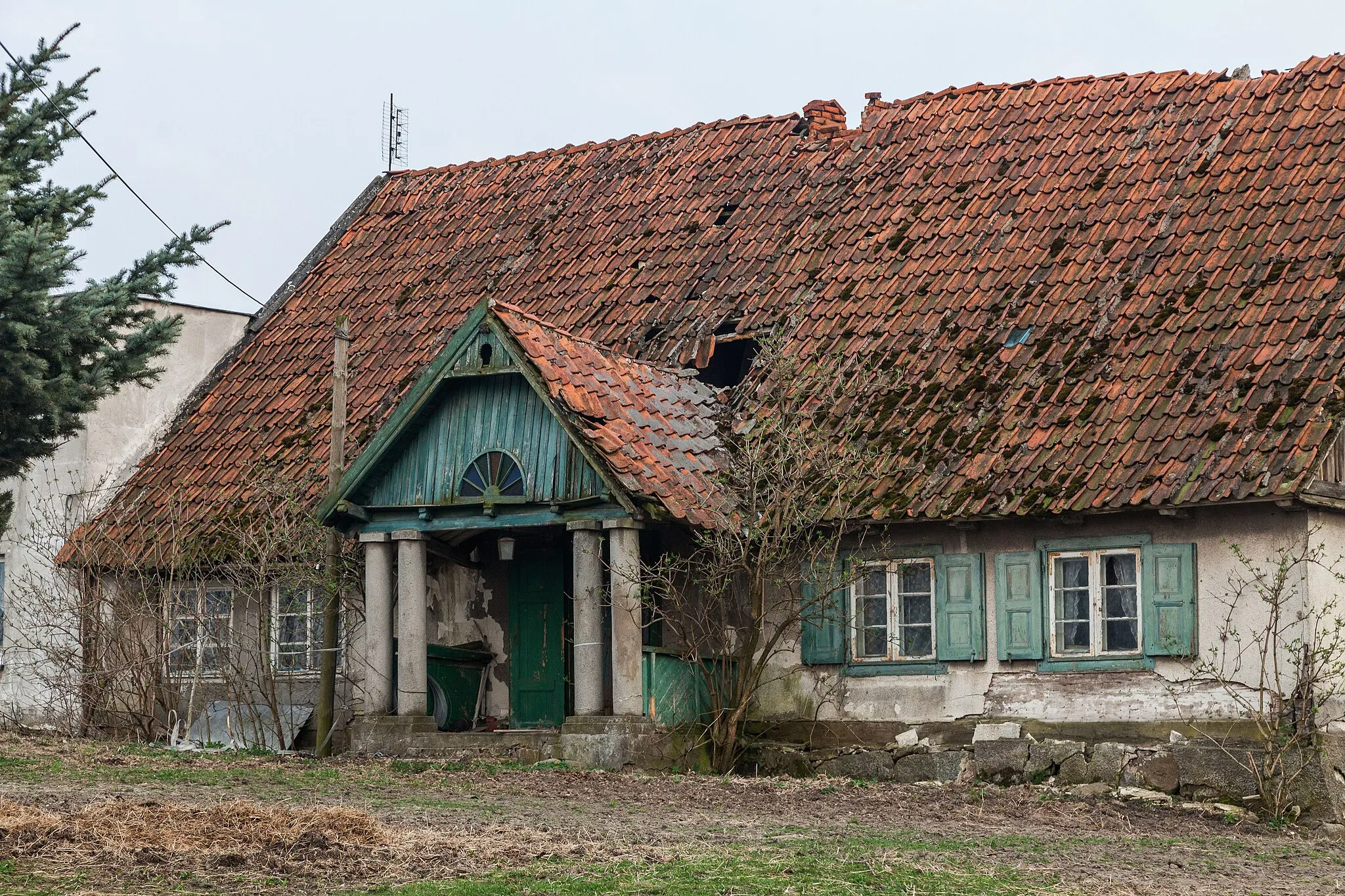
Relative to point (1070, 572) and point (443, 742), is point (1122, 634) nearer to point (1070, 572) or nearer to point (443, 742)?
point (1070, 572)

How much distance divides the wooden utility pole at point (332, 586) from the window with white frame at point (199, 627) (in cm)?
169

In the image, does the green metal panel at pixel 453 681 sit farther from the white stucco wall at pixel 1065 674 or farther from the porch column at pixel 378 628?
the white stucco wall at pixel 1065 674

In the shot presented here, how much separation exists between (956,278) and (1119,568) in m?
4.01

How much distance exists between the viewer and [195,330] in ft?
79.3

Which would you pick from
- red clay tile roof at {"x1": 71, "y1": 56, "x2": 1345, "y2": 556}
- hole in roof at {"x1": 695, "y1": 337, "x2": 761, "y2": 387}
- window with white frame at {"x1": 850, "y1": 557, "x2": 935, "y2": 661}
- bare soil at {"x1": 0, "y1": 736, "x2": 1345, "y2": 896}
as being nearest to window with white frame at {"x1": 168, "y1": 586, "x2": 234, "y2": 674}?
red clay tile roof at {"x1": 71, "y1": 56, "x2": 1345, "y2": 556}

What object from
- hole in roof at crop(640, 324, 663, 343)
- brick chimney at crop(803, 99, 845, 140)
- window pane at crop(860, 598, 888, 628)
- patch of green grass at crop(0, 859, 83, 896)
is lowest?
patch of green grass at crop(0, 859, 83, 896)

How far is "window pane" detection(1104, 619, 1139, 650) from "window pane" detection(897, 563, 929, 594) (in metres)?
1.77

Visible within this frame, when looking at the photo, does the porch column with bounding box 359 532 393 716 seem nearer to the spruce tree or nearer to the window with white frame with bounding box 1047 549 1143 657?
the spruce tree

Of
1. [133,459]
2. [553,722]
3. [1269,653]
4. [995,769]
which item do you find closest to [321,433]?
[133,459]

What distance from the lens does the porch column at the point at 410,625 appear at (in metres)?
18.3

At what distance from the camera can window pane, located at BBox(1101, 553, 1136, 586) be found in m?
16.8

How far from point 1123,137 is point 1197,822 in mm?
8105

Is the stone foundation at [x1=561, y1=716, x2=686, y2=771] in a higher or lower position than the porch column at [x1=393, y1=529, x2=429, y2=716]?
lower

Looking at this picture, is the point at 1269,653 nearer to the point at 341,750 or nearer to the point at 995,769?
the point at 995,769
